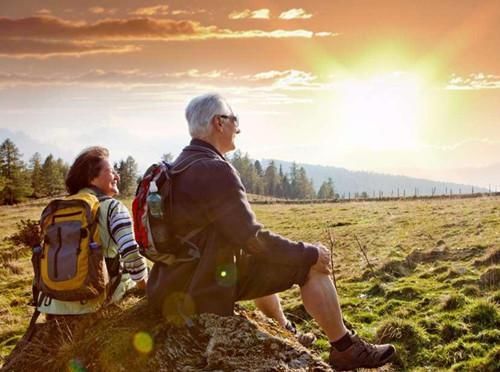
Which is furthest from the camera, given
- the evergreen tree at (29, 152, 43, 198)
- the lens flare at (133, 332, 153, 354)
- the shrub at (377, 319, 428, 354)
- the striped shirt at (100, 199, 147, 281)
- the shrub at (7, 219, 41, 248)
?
the evergreen tree at (29, 152, 43, 198)

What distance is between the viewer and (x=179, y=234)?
464 centimetres

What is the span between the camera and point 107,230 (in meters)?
5.64

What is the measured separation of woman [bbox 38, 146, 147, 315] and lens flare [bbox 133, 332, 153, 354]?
49.0 inches

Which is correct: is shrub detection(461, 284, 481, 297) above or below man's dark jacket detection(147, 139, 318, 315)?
below

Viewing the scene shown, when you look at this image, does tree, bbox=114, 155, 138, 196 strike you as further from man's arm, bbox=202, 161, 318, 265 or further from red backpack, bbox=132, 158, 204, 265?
man's arm, bbox=202, 161, 318, 265

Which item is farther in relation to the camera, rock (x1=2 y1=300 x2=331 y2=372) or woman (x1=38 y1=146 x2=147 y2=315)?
woman (x1=38 y1=146 x2=147 y2=315)

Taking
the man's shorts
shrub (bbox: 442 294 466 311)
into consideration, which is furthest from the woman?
shrub (bbox: 442 294 466 311)

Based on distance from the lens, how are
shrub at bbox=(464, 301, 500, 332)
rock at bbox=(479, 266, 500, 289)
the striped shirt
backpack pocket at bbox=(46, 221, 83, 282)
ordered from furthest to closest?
1. rock at bbox=(479, 266, 500, 289)
2. shrub at bbox=(464, 301, 500, 332)
3. the striped shirt
4. backpack pocket at bbox=(46, 221, 83, 282)

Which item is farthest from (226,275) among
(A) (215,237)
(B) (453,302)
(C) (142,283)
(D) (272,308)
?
(B) (453,302)

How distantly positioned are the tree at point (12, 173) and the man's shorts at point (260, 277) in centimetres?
8688

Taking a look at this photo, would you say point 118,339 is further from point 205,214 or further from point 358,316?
point 358,316

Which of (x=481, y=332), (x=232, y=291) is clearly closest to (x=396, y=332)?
(x=481, y=332)

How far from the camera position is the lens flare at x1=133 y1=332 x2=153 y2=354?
443cm

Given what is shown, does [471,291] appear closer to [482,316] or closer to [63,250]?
[482,316]
